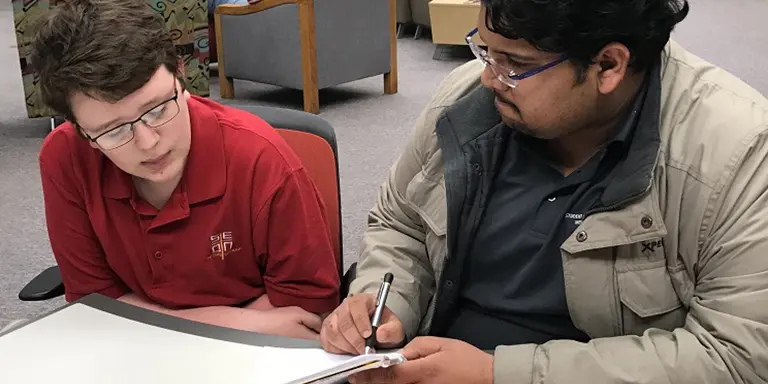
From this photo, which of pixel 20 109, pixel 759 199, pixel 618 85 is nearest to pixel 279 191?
pixel 618 85

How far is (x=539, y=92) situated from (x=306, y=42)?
3.33 m

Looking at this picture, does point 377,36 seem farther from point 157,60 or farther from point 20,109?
point 157,60

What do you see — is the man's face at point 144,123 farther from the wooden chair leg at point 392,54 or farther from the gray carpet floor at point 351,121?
the wooden chair leg at point 392,54

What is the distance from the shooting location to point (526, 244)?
130 cm

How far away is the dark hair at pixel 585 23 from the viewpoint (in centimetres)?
109

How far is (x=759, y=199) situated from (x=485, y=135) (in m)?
0.43

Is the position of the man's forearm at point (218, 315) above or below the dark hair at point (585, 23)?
below

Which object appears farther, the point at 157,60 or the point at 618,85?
the point at 157,60

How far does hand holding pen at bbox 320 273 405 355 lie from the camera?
1.20 metres

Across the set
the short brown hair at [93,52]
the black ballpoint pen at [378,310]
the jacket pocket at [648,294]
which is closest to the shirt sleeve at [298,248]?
the black ballpoint pen at [378,310]

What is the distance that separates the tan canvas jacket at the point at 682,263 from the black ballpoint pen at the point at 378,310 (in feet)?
0.60

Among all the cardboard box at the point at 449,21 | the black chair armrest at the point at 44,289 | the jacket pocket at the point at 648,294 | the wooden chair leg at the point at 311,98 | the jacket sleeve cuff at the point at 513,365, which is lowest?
the wooden chair leg at the point at 311,98

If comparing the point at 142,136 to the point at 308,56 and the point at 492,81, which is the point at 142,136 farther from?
the point at 308,56

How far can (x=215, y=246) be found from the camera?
58.9 inches
